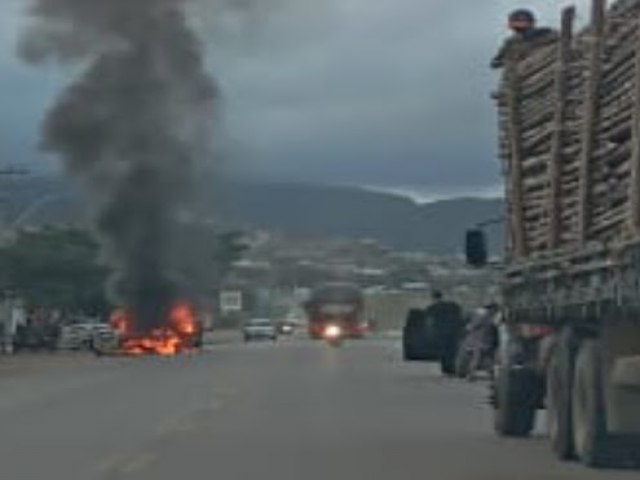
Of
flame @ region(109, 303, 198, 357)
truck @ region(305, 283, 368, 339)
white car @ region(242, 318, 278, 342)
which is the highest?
truck @ region(305, 283, 368, 339)

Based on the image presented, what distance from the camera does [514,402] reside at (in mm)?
21672

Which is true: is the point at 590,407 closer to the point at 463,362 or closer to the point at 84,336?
the point at 463,362

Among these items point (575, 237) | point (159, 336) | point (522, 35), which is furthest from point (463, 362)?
point (159, 336)

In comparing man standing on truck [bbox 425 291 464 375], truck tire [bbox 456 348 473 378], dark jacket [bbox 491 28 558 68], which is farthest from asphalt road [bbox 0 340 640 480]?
dark jacket [bbox 491 28 558 68]

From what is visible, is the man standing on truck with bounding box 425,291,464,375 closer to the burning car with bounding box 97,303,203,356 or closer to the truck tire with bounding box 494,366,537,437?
the truck tire with bounding box 494,366,537,437

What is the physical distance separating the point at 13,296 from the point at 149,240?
19.6 meters

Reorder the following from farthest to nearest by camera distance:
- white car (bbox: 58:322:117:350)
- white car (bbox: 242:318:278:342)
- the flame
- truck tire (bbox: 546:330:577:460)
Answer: white car (bbox: 242:318:278:342) → white car (bbox: 58:322:117:350) → the flame → truck tire (bbox: 546:330:577:460)

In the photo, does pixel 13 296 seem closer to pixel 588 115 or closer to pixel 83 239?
pixel 83 239

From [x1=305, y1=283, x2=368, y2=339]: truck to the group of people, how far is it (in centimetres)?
6383

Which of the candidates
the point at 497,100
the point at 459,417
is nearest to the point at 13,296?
the point at 459,417

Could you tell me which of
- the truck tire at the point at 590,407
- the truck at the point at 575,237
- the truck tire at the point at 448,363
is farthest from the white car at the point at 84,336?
the truck tire at the point at 590,407

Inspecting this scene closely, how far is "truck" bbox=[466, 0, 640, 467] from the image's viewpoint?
1622 centimetres

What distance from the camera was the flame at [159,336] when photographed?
71.8 m

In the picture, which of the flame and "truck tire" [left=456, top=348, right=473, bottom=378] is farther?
the flame
